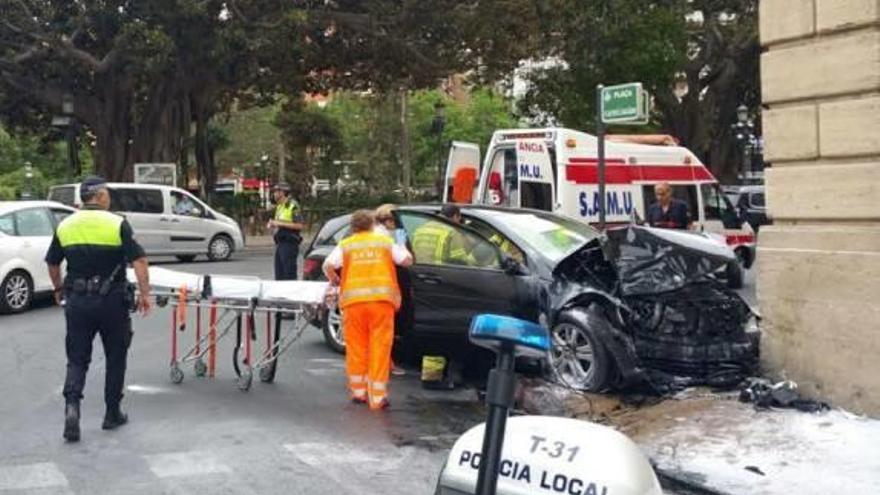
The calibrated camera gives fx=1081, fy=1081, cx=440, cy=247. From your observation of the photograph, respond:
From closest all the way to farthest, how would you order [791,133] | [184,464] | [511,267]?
[184,464] → [791,133] → [511,267]

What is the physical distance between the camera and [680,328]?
27.5ft

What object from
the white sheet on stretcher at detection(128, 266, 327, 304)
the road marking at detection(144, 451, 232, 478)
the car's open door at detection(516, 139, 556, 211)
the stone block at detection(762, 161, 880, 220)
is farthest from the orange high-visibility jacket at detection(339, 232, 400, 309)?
the car's open door at detection(516, 139, 556, 211)

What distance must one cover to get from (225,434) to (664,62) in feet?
85.1

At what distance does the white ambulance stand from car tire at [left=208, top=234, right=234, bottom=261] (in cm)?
727

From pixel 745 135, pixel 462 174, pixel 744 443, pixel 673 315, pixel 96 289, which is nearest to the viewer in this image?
pixel 744 443

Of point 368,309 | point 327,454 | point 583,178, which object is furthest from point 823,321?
point 583,178

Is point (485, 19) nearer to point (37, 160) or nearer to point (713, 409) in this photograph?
point (713, 409)

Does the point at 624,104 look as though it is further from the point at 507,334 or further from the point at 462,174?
the point at 507,334

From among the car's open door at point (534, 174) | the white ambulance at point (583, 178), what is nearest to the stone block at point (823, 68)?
the white ambulance at point (583, 178)

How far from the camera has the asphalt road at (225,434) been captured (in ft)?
20.6

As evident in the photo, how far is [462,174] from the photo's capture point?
19219 millimetres

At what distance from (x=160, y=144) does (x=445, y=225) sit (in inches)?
990

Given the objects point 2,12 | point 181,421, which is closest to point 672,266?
point 181,421

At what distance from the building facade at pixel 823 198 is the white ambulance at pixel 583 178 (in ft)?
25.5
